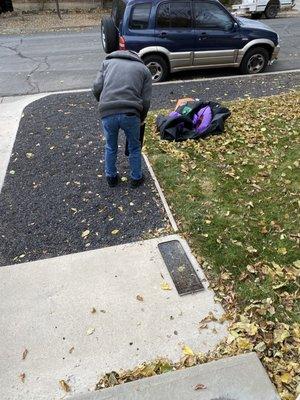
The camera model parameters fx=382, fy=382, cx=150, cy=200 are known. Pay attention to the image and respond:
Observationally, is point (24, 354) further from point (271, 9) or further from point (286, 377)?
point (271, 9)

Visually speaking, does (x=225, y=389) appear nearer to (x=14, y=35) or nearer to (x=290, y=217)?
(x=290, y=217)

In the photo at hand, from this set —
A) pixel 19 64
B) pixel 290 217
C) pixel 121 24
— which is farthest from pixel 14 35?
pixel 290 217

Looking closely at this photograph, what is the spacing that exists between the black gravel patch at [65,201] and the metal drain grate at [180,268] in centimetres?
35

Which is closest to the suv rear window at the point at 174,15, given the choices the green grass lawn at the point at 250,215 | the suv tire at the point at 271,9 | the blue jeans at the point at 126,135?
the green grass lawn at the point at 250,215

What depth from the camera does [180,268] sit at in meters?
3.95

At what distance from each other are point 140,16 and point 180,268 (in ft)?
22.9

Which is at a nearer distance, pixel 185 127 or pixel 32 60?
pixel 185 127

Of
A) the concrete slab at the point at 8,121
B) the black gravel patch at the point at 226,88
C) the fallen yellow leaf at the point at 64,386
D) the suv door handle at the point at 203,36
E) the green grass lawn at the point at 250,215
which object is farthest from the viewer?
the suv door handle at the point at 203,36

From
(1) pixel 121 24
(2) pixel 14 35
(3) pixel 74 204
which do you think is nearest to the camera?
(3) pixel 74 204

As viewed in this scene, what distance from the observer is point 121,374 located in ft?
9.83

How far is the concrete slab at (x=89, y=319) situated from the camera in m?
3.05

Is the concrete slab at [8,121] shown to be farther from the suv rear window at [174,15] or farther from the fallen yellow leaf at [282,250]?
the fallen yellow leaf at [282,250]

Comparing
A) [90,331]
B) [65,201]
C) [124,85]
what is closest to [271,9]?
[124,85]

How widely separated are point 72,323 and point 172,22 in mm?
7828
